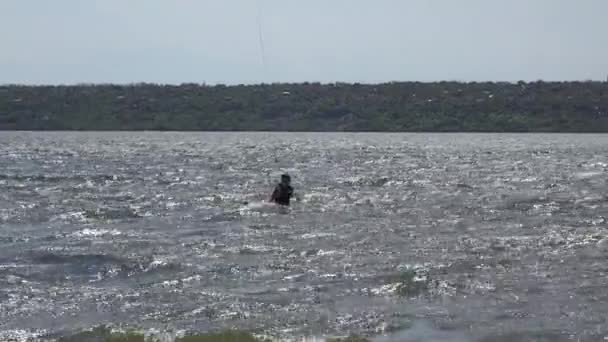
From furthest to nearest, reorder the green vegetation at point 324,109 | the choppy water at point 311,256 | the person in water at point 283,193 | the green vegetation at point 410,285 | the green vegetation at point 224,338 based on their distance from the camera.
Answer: the green vegetation at point 324,109 < the person in water at point 283,193 < the green vegetation at point 410,285 < the choppy water at point 311,256 < the green vegetation at point 224,338

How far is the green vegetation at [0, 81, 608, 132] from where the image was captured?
452 feet

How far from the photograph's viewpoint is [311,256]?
2212 cm

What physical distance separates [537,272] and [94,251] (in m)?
9.03

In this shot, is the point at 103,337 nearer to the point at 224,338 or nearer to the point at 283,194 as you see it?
the point at 224,338

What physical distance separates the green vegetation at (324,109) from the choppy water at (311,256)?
92269 millimetres

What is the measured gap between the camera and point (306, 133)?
466ft

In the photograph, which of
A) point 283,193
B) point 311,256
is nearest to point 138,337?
point 311,256

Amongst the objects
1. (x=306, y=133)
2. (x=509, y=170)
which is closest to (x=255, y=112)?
(x=306, y=133)

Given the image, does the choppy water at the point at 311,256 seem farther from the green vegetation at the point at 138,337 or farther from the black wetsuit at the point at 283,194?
the green vegetation at the point at 138,337

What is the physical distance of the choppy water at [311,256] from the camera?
51.6ft

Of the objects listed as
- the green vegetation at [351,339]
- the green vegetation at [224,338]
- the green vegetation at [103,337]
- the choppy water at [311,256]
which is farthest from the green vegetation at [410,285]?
the green vegetation at [103,337]

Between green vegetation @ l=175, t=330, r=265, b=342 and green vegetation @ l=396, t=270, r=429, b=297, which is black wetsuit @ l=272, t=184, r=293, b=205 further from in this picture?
green vegetation @ l=175, t=330, r=265, b=342

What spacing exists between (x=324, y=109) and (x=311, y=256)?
122786 mm

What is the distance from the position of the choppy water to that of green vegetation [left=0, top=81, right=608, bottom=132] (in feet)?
303
